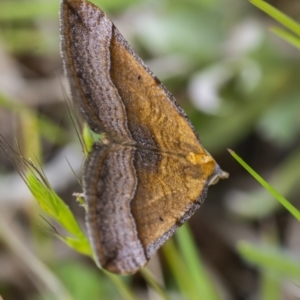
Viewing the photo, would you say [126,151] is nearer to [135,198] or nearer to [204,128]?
[135,198]

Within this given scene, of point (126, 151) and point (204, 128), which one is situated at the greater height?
point (126, 151)

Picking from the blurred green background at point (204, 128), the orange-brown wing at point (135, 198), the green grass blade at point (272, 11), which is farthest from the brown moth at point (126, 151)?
the blurred green background at point (204, 128)

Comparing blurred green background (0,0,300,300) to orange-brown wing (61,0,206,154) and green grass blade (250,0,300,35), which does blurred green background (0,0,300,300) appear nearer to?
orange-brown wing (61,0,206,154)

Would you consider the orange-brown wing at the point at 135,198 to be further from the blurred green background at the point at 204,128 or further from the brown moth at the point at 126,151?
the blurred green background at the point at 204,128

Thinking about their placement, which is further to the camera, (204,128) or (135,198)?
(204,128)

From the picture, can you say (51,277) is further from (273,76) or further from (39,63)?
(39,63)

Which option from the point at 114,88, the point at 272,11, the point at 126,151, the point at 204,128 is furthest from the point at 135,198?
the point at 204,128

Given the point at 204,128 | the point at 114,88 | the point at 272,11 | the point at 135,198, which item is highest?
the point at 272,11

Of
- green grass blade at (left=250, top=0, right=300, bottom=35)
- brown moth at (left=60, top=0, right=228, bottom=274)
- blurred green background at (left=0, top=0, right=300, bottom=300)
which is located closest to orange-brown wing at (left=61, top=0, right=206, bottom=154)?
brown moth at (left=60, top=0, right=228, bottom=274)
